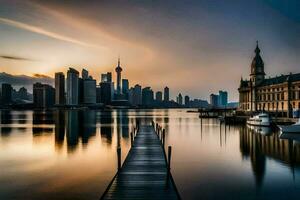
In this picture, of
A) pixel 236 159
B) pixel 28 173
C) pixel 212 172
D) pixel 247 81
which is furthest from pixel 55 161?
pixel 247 81

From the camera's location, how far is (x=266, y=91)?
159 m

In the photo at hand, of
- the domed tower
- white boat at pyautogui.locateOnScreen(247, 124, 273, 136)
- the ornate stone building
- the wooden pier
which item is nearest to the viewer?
the wooden pier

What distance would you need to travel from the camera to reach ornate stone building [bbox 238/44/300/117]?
13439cm

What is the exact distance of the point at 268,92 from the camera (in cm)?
15688

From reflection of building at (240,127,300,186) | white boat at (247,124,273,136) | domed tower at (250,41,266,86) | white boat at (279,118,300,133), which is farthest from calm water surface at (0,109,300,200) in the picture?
domed tower at (250,41,266,86)

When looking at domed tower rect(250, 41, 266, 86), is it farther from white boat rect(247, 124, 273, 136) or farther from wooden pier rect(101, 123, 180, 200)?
wooden pier rect(101, 123, 180, 200)

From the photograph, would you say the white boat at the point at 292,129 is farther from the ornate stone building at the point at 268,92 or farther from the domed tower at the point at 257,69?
the domed tower at the point at 257,69

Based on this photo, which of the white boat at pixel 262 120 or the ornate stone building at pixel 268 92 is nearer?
the white boat at pixel 262 120

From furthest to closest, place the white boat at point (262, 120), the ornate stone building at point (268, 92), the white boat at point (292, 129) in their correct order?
1. the ornate stone building at point (268, 92)
2. the white boat at point (262, 120)
3. the white boat at point (292, 129)

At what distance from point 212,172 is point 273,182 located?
6779mm

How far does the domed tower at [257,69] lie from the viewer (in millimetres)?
173375

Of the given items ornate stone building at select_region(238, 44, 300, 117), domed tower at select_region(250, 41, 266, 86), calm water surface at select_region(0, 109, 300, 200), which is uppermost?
domed tower at select_region(250, 41, 266, 86)

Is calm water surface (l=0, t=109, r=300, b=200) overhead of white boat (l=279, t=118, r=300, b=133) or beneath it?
beneath

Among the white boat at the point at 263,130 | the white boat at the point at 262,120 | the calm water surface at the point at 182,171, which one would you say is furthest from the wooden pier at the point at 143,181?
the white boat at the point at 262,120
